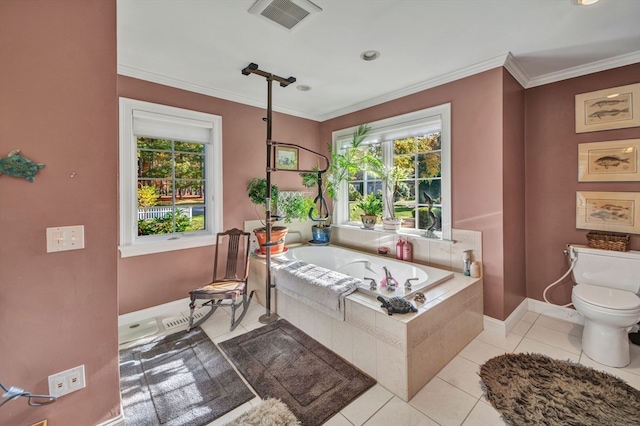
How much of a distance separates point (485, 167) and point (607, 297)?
4.52ft

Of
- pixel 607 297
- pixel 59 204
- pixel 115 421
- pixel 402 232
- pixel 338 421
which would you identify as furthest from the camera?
pixel 402 232

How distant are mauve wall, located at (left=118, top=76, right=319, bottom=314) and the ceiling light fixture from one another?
111 cm

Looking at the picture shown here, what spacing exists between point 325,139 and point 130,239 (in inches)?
115

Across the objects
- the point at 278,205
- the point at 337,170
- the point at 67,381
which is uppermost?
the point at 337,170

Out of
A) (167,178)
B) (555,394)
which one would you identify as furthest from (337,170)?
(555,394)

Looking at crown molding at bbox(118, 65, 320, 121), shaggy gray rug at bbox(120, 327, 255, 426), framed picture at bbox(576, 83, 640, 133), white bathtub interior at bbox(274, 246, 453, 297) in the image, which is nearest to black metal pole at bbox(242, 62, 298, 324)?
white bathtub interior at bbox(274, 246, 453, 297)

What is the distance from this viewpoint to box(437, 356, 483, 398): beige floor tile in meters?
1.88

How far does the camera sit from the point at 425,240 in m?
3.02

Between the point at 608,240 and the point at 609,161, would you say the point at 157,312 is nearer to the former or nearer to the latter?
the point at 608,240

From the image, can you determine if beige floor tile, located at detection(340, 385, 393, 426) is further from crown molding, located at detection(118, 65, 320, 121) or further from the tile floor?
crown molding, located at detection(118, 65, 320, 121)

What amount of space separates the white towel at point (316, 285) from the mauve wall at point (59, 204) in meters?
1.39

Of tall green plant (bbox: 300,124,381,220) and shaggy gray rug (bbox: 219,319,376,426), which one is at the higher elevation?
tall green plant (bbox: 300,124,381,220)

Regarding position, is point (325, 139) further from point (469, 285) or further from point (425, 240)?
point (469, 285)

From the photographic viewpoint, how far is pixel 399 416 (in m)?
1.65
